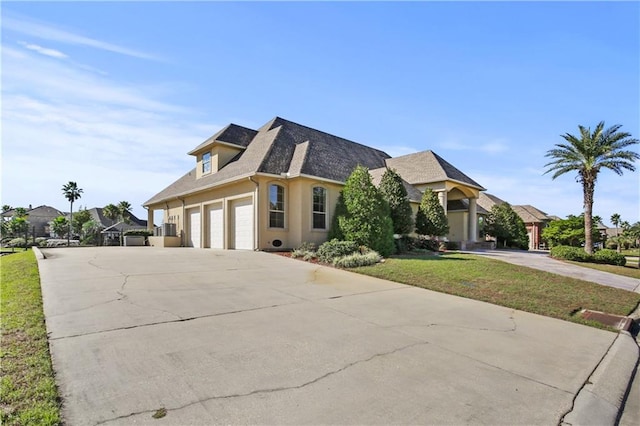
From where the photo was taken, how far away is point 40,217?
65688 mm

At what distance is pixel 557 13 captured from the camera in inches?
347

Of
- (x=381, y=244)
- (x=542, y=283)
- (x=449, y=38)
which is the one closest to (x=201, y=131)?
(x=381, y=244)

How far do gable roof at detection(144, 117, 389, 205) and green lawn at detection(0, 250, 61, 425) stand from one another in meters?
10.8

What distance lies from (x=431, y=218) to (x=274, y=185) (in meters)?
9.93

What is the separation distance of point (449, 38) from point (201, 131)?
16934mm

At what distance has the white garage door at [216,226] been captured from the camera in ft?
59.6

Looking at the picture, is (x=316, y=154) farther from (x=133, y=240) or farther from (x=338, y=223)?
(x=133, y=240)

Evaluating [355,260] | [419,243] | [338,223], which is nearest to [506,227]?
[419,243]

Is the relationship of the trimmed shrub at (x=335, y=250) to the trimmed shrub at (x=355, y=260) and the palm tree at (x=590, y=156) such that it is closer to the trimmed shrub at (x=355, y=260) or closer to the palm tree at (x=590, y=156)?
the trimmed shrub at (x=355, y=260)

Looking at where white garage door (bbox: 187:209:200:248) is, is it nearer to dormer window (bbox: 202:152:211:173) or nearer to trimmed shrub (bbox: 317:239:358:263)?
dormer window (bbox: 202:152:211:173)

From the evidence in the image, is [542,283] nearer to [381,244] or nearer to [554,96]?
[381,244]

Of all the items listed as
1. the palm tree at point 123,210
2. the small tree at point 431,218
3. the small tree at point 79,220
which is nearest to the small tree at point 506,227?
the small tree at point 431,218

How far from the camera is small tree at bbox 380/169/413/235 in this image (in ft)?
55.9

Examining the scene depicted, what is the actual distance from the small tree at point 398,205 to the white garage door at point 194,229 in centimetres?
1152
